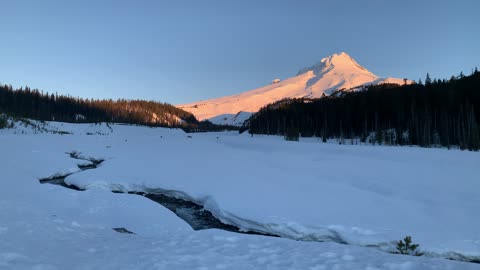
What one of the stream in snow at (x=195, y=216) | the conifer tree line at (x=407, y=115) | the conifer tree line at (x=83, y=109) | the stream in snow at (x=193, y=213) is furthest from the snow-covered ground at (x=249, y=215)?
the conifer tree line at (x=83, y=109)

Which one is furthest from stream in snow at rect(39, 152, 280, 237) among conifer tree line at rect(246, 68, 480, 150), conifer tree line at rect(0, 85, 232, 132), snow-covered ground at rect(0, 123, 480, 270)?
conifer tree line at rect(0, 85, 232, 132)

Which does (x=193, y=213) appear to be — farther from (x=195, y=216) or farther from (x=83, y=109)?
(x=83, y=109)

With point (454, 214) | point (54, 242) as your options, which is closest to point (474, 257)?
point (454, 214)

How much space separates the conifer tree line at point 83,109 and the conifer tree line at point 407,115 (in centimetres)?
6855

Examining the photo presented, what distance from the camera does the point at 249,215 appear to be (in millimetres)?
10719

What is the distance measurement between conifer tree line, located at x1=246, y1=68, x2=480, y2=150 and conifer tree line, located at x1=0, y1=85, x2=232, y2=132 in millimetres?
68548

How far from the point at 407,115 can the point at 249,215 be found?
148ft

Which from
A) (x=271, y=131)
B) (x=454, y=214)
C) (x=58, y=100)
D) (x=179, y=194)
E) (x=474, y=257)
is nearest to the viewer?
(x=474, y=257)

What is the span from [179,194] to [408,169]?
12.4 metres

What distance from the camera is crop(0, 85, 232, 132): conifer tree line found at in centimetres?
9762

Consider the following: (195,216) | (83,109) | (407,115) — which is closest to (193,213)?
(195,216)

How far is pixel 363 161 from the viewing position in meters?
21.6

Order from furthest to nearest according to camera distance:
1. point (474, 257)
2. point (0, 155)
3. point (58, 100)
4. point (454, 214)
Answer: point (58, 100) < point (0, 155) < point (454, 214) < point (474, 257)

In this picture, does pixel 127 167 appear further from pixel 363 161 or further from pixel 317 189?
pixel 363 161
